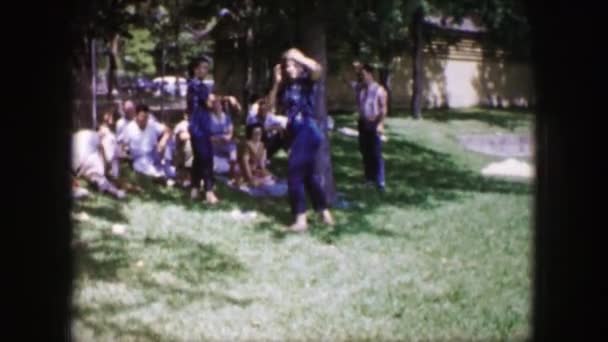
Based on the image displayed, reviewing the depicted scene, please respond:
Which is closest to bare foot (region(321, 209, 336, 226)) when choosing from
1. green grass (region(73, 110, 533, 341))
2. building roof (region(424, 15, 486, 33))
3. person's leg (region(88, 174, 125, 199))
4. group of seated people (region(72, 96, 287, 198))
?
green grass (region(73, 110, 533, 341))

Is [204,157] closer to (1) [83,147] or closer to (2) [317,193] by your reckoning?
(1) [83,147]

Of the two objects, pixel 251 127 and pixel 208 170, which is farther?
pixel 251 127

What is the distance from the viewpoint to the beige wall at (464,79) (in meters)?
23.3

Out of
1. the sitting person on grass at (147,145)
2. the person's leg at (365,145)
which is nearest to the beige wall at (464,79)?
the person's leg at (365,145)

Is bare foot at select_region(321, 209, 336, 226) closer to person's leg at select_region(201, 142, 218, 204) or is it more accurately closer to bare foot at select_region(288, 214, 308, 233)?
bare foot at select_region(288, 214, 308, 233)

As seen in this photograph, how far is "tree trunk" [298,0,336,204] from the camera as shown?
277 inches

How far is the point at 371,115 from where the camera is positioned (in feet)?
30.2

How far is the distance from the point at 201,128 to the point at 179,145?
165 centimetres

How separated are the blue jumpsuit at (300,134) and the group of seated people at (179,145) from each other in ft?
6.18

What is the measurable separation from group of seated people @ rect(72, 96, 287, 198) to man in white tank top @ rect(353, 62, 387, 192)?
108cm

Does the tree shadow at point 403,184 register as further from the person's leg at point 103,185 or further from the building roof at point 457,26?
the building roof at point 457,26

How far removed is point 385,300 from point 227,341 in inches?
47.4

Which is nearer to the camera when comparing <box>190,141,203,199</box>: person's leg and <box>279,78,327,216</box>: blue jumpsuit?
<box>279,78,327,216</box>: blue jumpsuit

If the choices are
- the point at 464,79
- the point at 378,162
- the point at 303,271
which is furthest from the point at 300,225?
the point at 464,79
